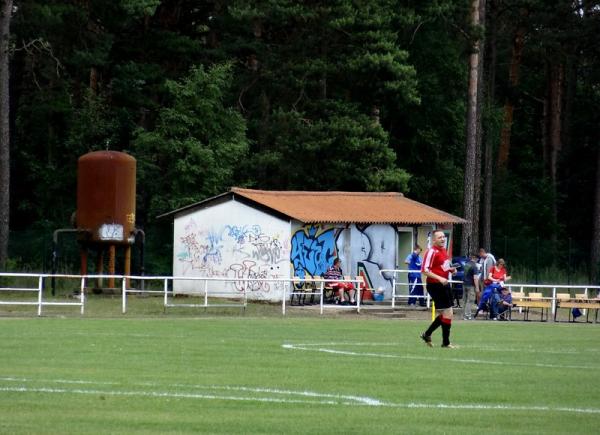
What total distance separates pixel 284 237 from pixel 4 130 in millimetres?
12095

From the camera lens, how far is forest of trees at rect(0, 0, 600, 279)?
184 ft

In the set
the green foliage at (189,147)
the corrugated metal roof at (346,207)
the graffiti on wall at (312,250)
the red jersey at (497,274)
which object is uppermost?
the green foliage at (189,147)

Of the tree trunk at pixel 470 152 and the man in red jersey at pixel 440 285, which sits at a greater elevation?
the tree trunk at pixel 470 152

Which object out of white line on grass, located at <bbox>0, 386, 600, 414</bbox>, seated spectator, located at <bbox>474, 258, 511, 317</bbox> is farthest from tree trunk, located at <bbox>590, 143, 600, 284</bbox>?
white line on grass, located at <bbox>0, 386, 600, 414</bbox>

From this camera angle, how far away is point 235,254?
44.3 metres

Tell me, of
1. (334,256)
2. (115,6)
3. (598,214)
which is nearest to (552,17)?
(598,214)

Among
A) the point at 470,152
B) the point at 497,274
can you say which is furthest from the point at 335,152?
the point at 497,274

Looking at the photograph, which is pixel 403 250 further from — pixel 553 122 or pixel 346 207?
pixel 553 122

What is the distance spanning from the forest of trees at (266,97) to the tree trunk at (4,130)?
0.09 meters

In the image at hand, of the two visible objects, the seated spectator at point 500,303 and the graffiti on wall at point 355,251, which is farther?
the graffiti on wall at point 355,251

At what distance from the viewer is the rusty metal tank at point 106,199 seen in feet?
149

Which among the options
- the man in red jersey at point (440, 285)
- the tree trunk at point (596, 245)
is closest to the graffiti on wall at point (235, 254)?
the tree trunk at point (596, 245)

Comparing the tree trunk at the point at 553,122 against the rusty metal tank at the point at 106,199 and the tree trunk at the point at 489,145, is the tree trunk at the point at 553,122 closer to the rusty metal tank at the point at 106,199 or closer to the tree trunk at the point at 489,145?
the tree trunk at the point at 489,145

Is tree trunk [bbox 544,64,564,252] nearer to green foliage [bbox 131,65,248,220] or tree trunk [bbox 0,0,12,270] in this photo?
green foliage [bbox 131,65,248,220]
